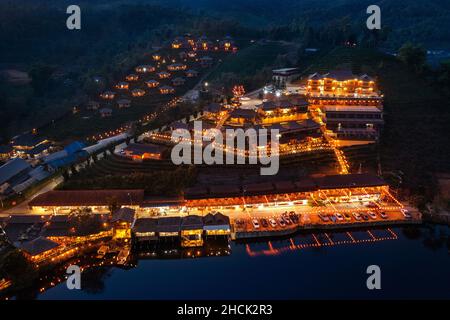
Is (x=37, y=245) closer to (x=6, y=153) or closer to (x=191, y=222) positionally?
(x=191, y=222)

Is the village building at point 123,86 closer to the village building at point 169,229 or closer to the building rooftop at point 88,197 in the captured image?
the building rooftop at point 88,197

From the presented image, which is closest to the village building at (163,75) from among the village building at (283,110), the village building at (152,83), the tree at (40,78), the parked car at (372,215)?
the village building at (152,83)

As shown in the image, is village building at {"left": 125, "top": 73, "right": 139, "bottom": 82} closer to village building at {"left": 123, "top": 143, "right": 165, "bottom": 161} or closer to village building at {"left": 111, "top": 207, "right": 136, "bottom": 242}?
village building at {"left": 123, "top": 143, "right": 165, "bottom": 161}

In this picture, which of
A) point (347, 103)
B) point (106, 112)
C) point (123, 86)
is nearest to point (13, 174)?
point (106, 112)

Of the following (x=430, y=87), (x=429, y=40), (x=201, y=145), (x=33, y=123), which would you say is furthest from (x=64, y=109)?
(x=429, y=40)

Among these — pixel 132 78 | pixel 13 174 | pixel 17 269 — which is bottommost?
pixel 17 269

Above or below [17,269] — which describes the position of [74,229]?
above

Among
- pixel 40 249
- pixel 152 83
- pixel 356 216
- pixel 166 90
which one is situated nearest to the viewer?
pixel 40 249
